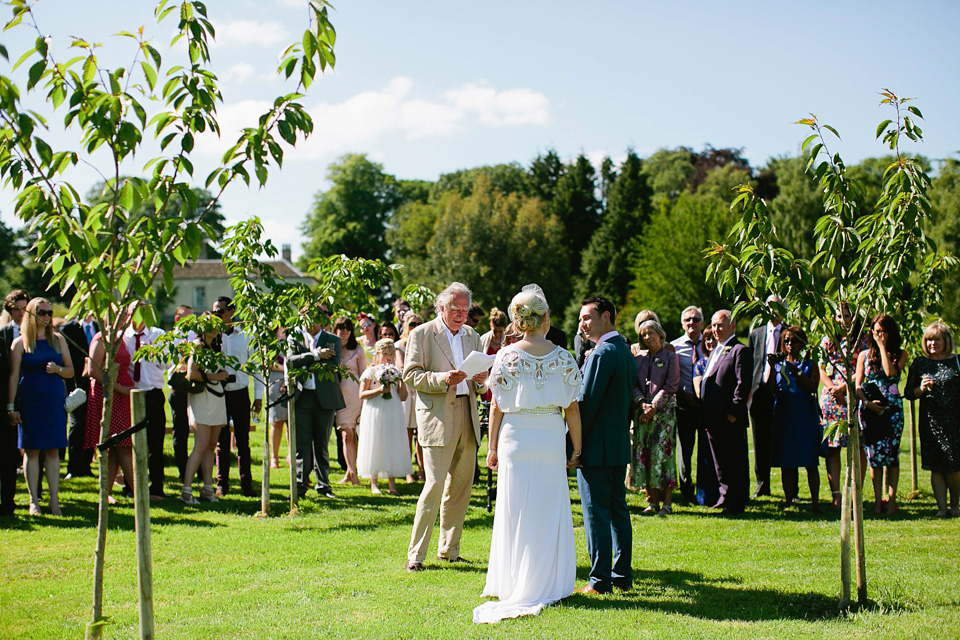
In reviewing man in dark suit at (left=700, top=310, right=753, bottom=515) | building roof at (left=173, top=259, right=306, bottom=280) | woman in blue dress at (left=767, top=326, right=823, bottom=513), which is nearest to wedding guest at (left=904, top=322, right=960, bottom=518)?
woman in blue dress at (left=767, top=326, right=823, bottom=513)

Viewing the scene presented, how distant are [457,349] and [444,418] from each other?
0.67 meters

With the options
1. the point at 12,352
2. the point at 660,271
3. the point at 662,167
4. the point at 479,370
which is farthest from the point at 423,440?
the point at 662,167

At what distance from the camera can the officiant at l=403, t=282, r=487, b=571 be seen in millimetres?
7473

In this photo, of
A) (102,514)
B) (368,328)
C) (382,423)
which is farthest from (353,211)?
(102,514)

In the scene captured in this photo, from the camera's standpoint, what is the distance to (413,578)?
23.6 ft

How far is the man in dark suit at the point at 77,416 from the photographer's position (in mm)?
11875

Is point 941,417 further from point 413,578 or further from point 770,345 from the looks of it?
point 413,578

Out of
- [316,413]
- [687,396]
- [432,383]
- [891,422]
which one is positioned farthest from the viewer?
[316,413]

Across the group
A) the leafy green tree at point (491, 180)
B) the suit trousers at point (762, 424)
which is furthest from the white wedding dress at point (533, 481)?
the leafy green tree at point (491, 180)

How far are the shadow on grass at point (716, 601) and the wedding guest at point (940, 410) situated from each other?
4.12 m

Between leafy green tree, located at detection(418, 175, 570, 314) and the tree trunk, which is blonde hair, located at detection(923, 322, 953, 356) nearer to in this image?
the tree trunk

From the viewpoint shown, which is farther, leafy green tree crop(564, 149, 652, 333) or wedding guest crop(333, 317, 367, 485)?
leafy green tree crop(564, 149, 652, 333)

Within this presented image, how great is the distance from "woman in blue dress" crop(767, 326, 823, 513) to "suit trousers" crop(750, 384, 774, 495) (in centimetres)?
15

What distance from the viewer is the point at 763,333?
36.7 feet
